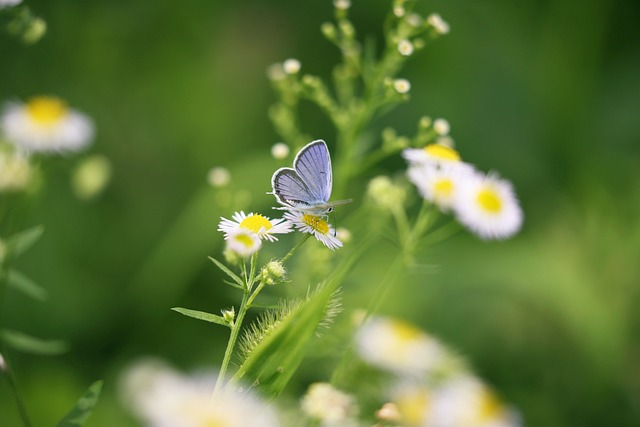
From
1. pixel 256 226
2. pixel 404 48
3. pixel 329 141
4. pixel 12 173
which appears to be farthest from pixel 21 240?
pixel 329 141

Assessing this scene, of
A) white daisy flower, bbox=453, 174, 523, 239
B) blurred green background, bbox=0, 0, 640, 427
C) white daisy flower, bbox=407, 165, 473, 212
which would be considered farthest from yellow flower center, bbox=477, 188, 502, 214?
blurred green background, bbox=0, 0, 640, 427

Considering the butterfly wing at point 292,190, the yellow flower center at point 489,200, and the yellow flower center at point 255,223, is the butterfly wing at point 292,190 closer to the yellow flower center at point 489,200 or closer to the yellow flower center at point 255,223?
the yellow flower center at point 255,223

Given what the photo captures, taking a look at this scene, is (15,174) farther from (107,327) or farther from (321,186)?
(107,327)

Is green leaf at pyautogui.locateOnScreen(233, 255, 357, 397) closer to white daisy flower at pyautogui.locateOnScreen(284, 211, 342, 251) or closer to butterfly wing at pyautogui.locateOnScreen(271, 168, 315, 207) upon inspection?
white daisy flower at pyautogui.locateOnScreen(284, 211, 342, 251)

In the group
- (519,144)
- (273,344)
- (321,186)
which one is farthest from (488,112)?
(273,344)

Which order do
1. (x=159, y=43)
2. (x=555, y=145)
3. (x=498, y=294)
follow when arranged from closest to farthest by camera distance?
(x=498, y=294), (x=159, y=43), (x=555, y=145)

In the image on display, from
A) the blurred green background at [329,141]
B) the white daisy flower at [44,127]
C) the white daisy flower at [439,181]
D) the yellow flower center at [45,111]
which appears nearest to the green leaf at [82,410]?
the white daisy flower at [439,181]
